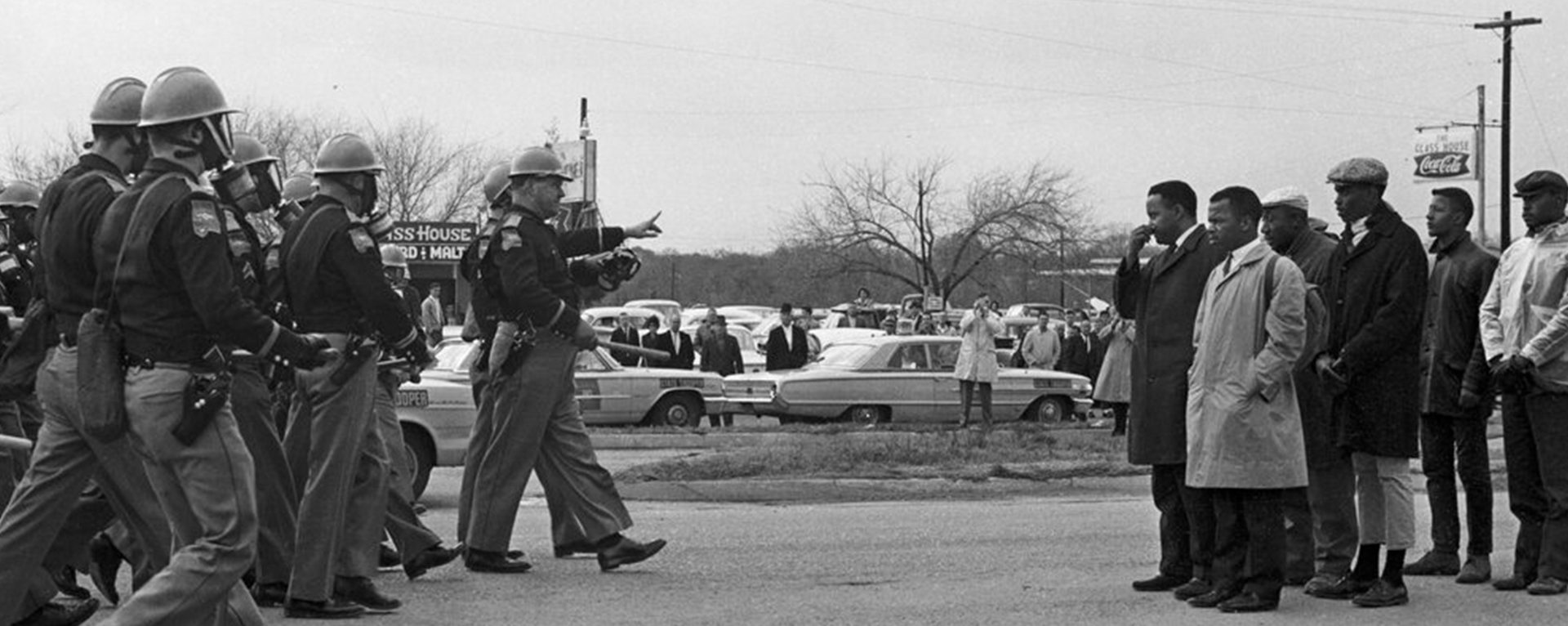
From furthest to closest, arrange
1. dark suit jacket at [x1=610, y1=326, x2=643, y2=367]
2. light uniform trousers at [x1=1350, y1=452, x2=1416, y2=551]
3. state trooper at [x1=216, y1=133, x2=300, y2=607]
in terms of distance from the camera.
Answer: dark suit jacket at [x1=610, y1=326, x2=643, y2=367] < light uniform trousers at [x1=1350, y1=452, x2=1416, y2=551] < state trooper at [x1=216, y1=133, x2=300, y2=607]

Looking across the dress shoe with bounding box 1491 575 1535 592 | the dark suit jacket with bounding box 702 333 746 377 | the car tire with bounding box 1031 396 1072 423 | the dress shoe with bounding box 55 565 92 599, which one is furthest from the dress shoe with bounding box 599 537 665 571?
the dark suit jacket with bounding box 702 333 746 377

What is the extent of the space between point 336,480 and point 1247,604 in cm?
380

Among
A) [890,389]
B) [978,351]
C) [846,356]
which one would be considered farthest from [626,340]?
[978,351]

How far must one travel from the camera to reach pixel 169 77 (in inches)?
260

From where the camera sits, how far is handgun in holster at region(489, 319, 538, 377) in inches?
384

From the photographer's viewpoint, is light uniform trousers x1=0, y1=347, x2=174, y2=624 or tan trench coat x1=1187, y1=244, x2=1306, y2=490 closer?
light uniform trousers x1=0, y1=347, x2=174, y2=624

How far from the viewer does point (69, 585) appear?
28.7 feet

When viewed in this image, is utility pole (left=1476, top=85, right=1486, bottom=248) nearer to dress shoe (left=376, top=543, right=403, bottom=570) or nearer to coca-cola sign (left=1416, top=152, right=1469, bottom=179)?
coca-cola sign (left=1416, top=152, right=1469, bottom=179)

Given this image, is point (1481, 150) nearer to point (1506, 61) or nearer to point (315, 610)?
point (1506, 61)

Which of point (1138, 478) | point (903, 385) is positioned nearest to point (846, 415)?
point (903, 385)

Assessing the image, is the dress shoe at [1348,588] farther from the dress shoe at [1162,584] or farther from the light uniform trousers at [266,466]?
the light uniform trousers at [266,466]

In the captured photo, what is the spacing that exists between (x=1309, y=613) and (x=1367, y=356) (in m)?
1.15

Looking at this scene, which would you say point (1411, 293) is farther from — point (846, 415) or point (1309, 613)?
point (846, 415)

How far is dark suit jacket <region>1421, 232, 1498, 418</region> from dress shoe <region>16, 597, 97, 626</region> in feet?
19.6
